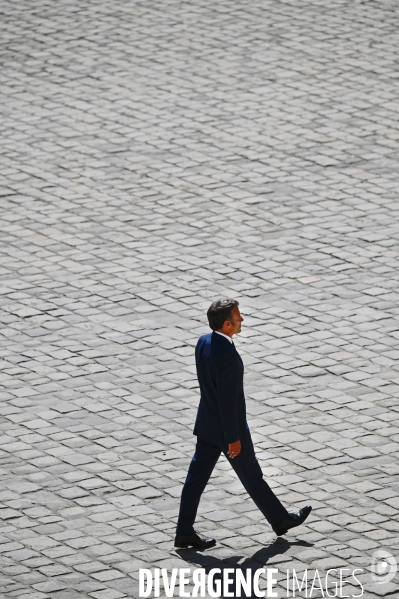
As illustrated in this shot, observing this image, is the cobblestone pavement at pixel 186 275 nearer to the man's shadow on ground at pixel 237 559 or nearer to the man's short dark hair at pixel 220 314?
the man's shadow on ground at pixel 237 559

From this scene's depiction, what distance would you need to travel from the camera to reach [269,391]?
9758 mm

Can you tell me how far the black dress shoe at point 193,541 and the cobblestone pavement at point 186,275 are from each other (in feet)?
0.24

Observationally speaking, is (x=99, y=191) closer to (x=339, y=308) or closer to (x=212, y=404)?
(x=339, y=308)

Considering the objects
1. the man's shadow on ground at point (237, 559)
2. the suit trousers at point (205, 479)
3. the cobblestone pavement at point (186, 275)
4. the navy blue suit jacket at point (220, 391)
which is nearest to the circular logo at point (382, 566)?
the cobblestone pavement at point (186, 275)

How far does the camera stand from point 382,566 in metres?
7.36

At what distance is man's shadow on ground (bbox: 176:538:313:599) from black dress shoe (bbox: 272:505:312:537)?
0.31ft

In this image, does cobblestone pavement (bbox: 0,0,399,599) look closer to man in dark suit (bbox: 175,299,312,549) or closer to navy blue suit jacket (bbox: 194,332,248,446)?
man in dark suit (bbox: 175,299,312,549)

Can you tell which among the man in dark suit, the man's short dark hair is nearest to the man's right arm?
the man in dark suit

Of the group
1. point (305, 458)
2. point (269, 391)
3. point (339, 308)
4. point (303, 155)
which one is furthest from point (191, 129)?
point (305, 458)

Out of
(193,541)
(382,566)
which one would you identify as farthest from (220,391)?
Answer: (382,566)

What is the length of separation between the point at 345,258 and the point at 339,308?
1.08 m

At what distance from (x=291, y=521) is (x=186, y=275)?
449 centimetres

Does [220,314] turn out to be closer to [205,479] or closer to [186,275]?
[205,479]

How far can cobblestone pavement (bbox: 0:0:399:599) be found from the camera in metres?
8.01
